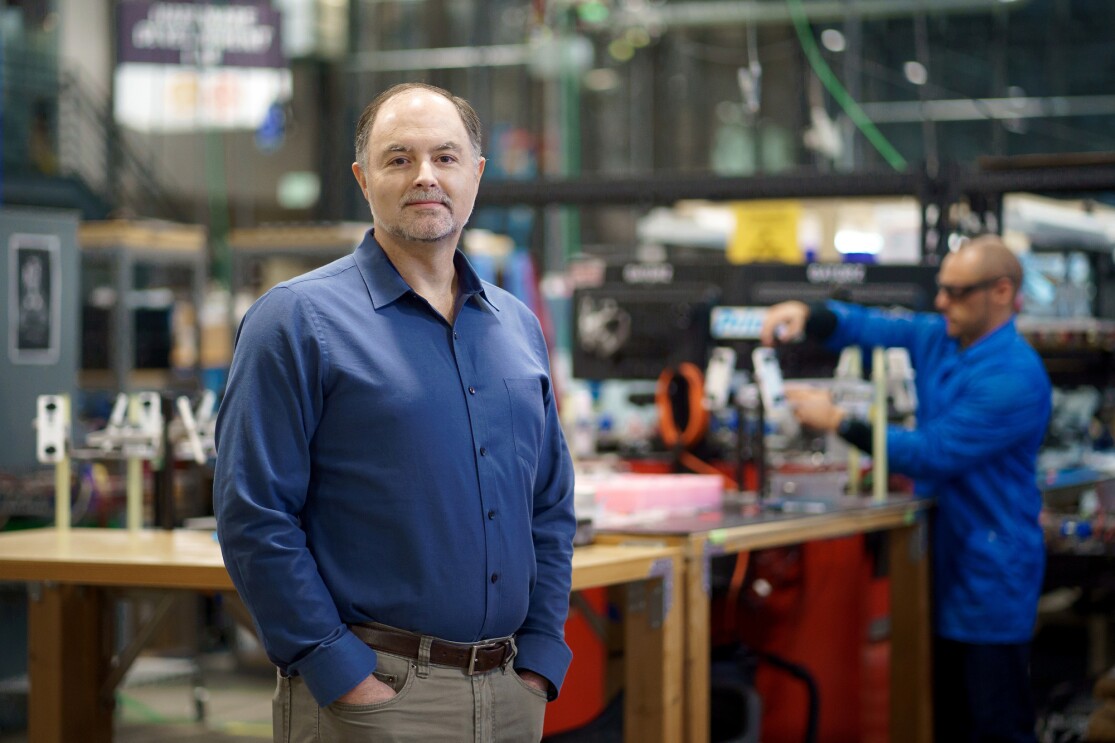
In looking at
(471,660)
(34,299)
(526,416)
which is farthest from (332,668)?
(34,299)

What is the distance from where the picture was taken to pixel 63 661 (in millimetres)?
3121

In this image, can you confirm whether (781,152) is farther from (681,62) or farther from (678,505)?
(678,505)

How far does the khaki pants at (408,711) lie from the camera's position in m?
2.10

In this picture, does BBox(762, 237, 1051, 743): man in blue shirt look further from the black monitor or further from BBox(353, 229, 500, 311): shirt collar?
BBox(353, 229, 500, 311): shirt collar

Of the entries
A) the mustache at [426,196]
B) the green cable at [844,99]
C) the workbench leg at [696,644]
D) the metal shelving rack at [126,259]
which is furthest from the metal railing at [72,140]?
the mustache at [426,196]

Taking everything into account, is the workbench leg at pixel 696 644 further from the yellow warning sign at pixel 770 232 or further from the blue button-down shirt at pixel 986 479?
the yellow warning sign at pixel 770 232

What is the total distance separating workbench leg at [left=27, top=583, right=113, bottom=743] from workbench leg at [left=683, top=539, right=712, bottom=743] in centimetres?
141

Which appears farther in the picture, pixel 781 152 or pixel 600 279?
pixel 781 152

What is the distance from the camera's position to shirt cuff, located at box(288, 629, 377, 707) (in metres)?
2.03

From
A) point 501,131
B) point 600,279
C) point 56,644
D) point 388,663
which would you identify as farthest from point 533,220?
point 388,663

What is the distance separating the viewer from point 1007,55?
11570 mm

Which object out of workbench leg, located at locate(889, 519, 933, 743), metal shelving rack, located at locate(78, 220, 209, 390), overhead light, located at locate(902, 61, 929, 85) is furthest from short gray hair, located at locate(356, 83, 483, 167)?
overhead light, located at locate(902, 61, 929, 85)

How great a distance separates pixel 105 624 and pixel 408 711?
4.86 feet

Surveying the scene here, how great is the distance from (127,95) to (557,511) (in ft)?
38.7
